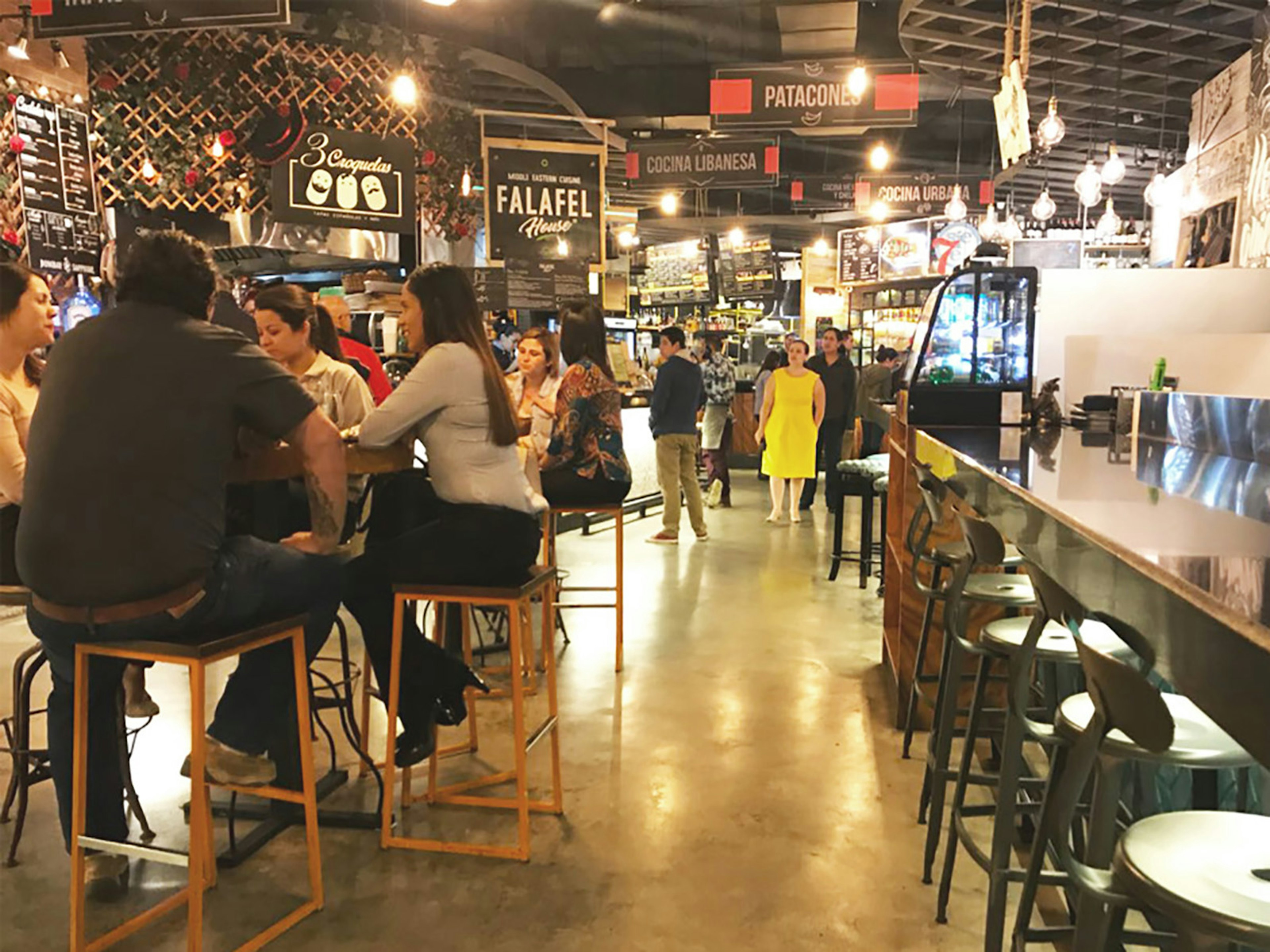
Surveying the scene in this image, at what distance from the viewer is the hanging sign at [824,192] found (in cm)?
1121

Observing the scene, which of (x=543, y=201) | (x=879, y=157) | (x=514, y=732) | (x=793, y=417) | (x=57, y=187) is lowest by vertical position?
(x=514, y=732)

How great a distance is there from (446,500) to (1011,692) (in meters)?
1.61

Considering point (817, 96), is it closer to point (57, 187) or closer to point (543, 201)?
point (543, 201)

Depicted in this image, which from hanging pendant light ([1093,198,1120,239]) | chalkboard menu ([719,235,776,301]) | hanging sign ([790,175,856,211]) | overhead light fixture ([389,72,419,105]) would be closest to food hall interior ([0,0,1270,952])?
overhead light fixture ([389,72,419,105])

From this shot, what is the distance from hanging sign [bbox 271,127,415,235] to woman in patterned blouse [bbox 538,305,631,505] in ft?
7.07

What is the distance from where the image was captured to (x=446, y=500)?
2746mm

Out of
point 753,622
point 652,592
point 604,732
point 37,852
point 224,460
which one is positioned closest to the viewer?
point 224,460

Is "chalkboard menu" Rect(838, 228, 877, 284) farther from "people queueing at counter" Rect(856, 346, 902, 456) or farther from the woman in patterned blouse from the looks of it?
the woman in patterned blouse

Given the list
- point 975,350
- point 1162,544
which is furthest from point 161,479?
point 975,350

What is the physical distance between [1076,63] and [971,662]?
7220mm

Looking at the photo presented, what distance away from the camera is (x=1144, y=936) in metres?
1.47

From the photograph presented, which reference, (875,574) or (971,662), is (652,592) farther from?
(971,662)

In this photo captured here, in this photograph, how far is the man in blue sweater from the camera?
22.5ft

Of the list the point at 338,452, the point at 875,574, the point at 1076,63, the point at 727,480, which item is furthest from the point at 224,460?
the point at 1076,63
